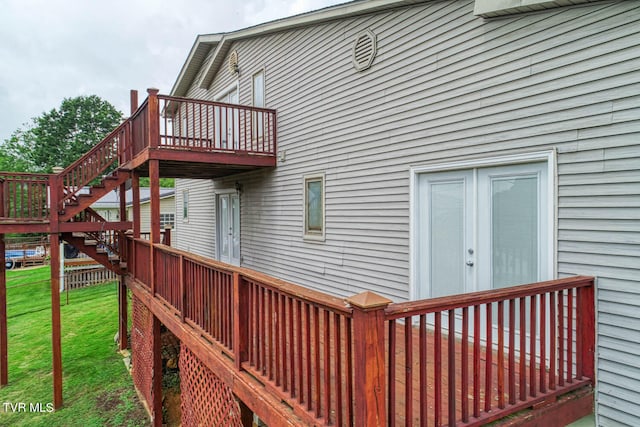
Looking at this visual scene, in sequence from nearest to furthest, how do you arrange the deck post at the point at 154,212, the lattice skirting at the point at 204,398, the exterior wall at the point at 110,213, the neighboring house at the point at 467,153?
the neighboring house at the point at 467,153
the lattice skirting at the point at 204,398
the deck post at the point at 154,212
the exterior wall at the point at 110,213

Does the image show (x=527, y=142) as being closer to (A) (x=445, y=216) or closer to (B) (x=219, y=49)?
(A) (x=445, y=216)

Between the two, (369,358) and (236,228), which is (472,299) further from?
(236,228)

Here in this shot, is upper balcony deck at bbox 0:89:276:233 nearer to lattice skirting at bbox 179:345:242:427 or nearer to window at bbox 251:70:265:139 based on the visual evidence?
window at bbox 251:70:265:139

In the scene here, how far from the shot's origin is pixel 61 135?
39844mm

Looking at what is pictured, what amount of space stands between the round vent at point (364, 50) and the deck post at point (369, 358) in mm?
4551

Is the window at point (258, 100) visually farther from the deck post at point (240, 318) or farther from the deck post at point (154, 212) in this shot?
the deck post at point (240, 318)

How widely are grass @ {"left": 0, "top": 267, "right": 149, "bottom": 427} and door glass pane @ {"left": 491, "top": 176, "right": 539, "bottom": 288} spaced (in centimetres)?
676

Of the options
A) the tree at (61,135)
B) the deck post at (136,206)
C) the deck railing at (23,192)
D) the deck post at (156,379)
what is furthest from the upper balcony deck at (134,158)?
the tree at (61,135)

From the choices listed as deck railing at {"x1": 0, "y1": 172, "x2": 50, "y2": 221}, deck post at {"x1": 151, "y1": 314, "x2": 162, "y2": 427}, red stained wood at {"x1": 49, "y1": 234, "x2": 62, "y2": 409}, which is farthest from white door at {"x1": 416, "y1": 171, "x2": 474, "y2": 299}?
deck railing at {"x1": 0, "y1": 172, "x2": 50, "y2": 221}

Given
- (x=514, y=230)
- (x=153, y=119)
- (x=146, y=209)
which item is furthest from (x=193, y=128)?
(x=146, y=209)

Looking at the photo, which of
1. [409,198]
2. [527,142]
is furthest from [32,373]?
[527,142]

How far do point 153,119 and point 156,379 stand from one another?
4623mm

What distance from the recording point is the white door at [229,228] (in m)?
9.77

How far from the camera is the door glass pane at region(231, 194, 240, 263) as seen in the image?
9.64 m
